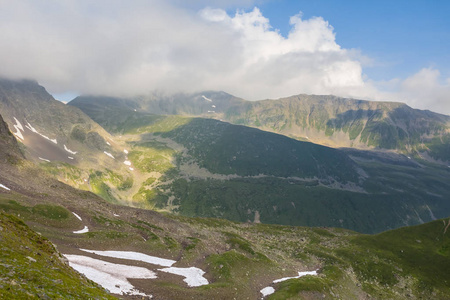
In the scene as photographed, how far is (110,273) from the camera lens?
41.8 meters

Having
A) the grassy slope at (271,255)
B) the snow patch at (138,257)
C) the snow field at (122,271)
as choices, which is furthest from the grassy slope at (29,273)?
the snow patch at (138,257)

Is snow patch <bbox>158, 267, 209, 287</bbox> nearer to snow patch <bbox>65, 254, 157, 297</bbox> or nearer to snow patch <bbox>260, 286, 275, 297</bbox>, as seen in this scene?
snow patch <bbox>65, 254, 157, 297</bbox>

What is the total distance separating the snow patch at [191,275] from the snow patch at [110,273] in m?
5.86

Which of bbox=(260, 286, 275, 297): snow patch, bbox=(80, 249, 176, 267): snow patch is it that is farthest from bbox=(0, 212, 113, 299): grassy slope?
bbox=(260, 286, 275, 297): snow patch

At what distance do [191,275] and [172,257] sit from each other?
36.1ft

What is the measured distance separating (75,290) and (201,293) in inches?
991

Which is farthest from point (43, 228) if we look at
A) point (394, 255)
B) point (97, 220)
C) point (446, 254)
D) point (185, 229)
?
point (446, 254)

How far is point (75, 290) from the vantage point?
71.9 feet

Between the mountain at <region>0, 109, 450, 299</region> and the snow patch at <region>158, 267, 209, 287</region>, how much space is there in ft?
3.55

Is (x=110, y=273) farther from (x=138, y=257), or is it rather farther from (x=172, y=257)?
(x=172, y=257)

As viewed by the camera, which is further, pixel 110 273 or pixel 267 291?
pixel 267 291

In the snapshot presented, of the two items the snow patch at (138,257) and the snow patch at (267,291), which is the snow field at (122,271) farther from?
the snow patch at (267,291)

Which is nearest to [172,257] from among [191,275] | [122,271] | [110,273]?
[191,275]

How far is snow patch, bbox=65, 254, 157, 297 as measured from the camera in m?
36.9
